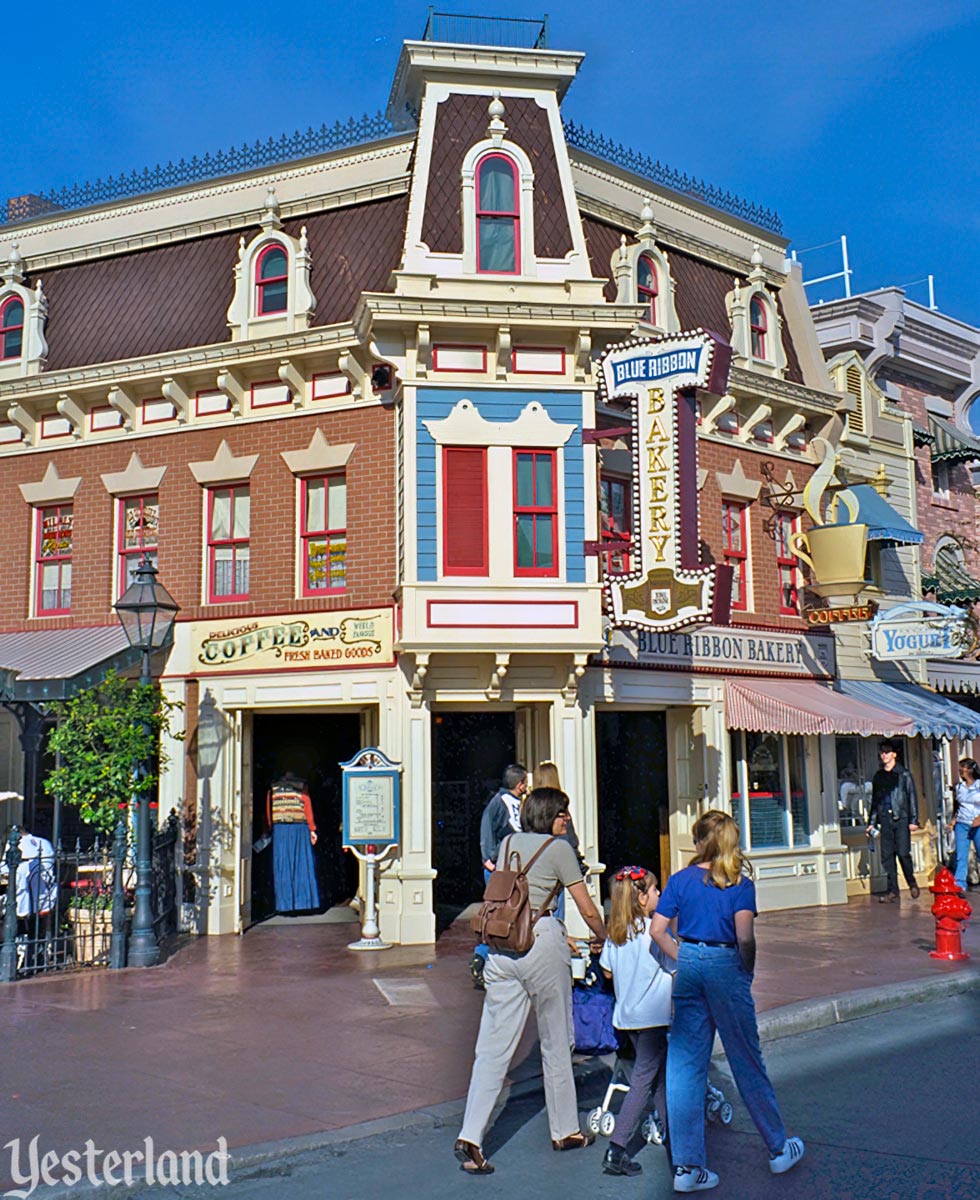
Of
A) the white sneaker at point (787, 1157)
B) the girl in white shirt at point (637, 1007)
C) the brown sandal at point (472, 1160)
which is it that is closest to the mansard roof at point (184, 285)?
the girl in white shirt at point (637, 1007)

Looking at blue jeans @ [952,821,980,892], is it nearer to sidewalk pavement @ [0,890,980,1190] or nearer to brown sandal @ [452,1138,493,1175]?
sidewalk pavement @ [0,890,980,1190]

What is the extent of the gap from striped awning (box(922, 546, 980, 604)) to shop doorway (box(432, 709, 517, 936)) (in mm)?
8375

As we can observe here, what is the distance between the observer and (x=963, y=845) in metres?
15.9

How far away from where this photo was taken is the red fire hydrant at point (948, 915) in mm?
12344

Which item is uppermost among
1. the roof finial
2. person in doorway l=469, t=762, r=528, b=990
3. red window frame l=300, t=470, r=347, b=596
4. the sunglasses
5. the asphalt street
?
the roof finial

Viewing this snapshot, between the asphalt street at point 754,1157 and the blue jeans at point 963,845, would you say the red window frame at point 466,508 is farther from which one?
the asphalt street at point 754,1157

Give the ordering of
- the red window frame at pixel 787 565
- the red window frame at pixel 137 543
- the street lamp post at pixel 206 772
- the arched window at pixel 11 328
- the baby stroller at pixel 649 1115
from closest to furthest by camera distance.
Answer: the baby stroller at pixel 649 1115, the street lamp post at pixel 206 772, the red window frame at pixel 137 543, the arched window at pixel 11 328, the red window frame at pixel 787 565

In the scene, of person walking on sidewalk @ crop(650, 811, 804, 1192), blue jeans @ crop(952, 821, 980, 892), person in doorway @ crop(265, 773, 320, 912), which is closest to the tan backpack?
person walking on sidewalk @ crop(650, 811, 804, 1192)

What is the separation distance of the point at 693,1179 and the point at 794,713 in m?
11.7

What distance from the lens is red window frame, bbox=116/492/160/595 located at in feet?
56.0

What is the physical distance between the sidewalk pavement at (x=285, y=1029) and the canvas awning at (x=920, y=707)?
419cm

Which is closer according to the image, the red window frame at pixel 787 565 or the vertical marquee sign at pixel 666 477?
the vertical marquee sign at pixel 666 477

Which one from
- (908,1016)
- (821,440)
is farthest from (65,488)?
(908,1016)

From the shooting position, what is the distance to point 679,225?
19438mm
